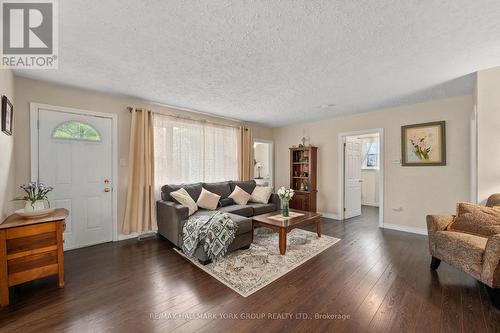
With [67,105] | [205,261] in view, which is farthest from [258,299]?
[67,105]

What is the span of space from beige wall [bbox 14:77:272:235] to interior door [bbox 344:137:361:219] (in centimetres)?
416

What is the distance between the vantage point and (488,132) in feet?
8.89

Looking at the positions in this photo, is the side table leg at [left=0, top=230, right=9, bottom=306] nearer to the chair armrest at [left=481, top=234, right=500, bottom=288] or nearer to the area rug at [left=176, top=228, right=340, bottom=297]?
the area rug at [left=176, top=228, right=340, bottom=297]

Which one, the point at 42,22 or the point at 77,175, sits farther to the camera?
the point at 77,175

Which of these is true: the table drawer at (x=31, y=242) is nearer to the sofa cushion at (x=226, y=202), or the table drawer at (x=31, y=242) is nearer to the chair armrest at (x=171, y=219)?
the chair armrest at (x=171, y=219)

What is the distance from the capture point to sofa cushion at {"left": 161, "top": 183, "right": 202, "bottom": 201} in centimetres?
391

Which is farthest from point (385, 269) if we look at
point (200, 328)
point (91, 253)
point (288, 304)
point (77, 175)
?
point (77, 175)

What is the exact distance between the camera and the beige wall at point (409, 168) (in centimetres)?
369

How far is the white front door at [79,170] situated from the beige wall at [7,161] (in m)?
0.34

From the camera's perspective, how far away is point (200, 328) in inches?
66.5

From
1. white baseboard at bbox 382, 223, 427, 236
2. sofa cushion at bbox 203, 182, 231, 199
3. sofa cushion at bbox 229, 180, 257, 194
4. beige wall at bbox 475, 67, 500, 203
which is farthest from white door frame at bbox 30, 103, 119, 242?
beige wall at bbox 475, 67, 500, 203

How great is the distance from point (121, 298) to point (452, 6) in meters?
3.80

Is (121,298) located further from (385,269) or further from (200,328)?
(385,269)

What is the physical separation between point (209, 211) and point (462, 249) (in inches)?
134
